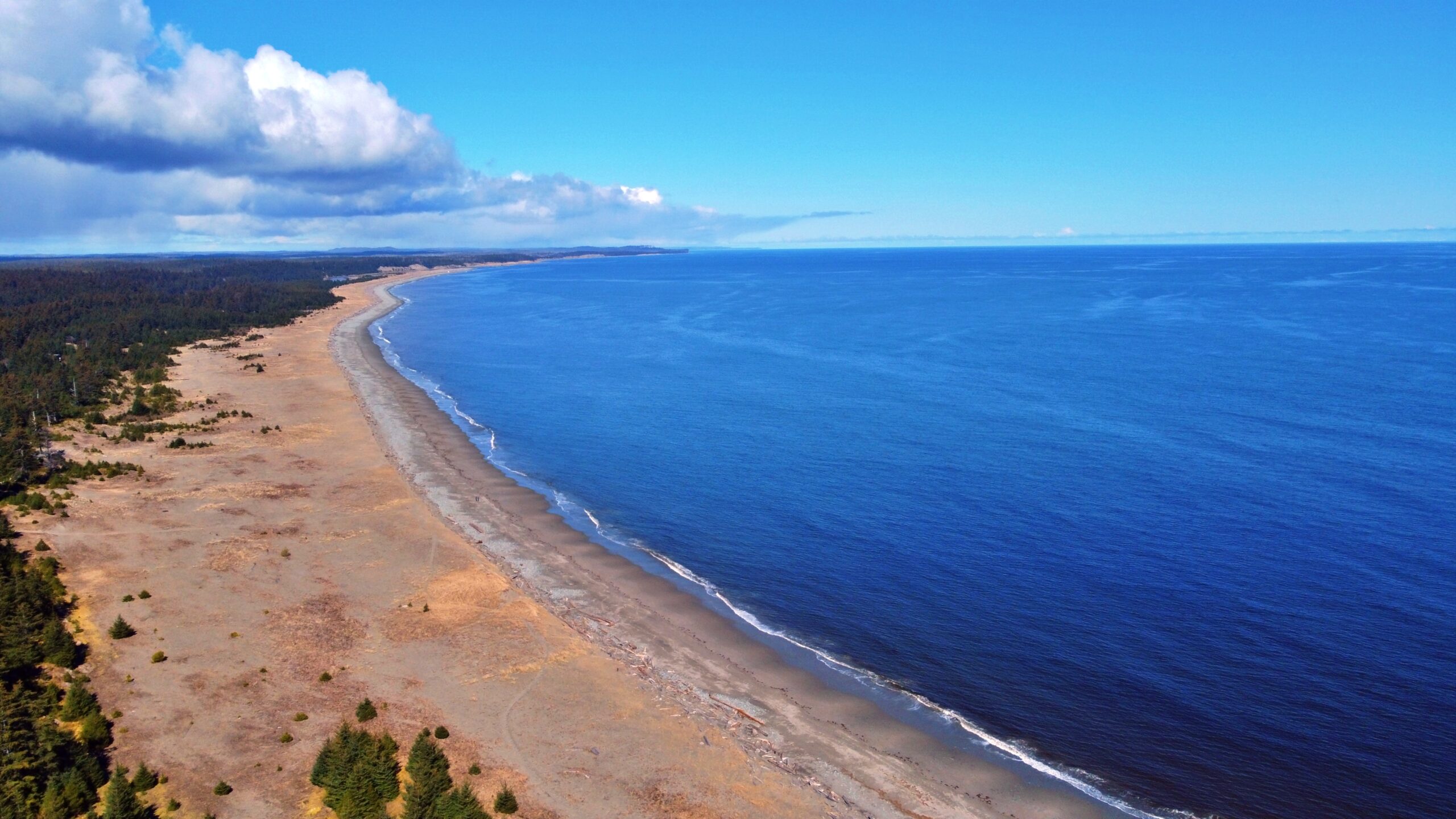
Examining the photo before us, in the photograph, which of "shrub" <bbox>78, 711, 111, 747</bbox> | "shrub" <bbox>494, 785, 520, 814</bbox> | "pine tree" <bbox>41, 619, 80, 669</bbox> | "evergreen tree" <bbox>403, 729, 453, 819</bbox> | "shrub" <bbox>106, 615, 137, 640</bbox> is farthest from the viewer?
"shrub" <bbox>106, 615, 137, 640</bbox>

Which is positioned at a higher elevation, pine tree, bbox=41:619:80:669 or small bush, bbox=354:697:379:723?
pine tree, bbox=41:619:80:669

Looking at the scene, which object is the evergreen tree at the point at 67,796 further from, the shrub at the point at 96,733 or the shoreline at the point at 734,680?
the shoreline at the point at 734,680

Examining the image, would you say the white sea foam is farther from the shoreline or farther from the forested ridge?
the forested ridge

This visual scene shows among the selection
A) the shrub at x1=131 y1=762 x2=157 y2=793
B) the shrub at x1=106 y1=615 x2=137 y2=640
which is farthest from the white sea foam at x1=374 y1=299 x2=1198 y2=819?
the shrub at x1=131 y1=762 x2=157 y2=793

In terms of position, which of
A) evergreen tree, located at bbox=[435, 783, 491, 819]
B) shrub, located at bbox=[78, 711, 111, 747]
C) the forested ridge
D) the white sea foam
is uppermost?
the forested ridge

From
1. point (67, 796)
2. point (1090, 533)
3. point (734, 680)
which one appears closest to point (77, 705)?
point (67, 796)

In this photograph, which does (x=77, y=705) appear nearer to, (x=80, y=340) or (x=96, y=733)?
(x=96, y=733)

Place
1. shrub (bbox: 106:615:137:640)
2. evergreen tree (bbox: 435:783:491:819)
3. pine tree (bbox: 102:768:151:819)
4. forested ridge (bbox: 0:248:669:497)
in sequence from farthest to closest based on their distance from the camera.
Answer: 1. forested ridge (bbox: 0:248:669:497)
2. shrub (bbox: 106:615:137:640)
3. evergreen tree (bbox: 435:783:491:819)
4. pine tree (bbox: 102:768:151:819)
